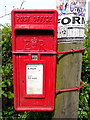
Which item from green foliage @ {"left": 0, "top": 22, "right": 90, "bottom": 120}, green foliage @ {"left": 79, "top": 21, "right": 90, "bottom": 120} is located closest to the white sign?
green foliage @ {"left": 0, "top": 22, "right": 90, "bottom": 120}

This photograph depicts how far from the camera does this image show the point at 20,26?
1.66m

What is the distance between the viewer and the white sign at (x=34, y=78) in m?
1.74

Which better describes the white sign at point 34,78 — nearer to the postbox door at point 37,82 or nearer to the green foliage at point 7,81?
the postbox door at point 37,82

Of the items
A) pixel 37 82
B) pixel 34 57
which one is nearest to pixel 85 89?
pixel 37 82

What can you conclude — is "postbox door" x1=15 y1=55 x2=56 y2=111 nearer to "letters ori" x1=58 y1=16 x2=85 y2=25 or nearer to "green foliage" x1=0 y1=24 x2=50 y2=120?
"letters ori" x1=58 y1=16 x2=85 y2=25

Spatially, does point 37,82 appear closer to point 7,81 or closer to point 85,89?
point 7,81

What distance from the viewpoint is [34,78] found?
177 centimetres

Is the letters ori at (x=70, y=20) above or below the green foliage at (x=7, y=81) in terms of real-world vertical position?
above

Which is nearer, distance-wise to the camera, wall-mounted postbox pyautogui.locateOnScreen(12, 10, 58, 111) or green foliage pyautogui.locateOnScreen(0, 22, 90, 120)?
wall-mounted postbox pyautogui.locateOnScreen(12, 10, 58, 111)

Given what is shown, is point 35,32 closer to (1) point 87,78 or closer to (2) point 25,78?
(2) point 25,78

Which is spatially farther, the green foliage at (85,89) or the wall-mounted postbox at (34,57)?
the green foliage at (85,89)

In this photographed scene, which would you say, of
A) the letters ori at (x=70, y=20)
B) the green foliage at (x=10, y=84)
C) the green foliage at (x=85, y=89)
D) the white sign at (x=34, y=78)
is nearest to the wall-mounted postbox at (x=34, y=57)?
the white sign at (x=34, y=78)

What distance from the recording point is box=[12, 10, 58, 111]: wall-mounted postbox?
1663 mm

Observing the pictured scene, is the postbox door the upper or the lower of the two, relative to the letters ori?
lower
